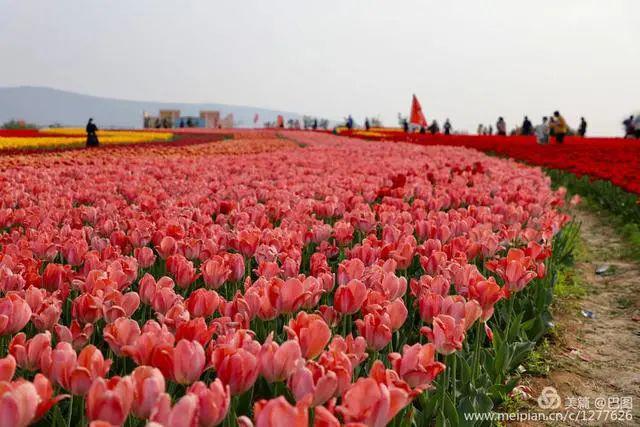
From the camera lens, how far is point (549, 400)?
3961 millimetres

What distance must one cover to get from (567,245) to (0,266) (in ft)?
17.6

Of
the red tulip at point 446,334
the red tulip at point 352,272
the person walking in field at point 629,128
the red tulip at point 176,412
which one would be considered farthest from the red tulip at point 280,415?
the person walking in field at point 629,128

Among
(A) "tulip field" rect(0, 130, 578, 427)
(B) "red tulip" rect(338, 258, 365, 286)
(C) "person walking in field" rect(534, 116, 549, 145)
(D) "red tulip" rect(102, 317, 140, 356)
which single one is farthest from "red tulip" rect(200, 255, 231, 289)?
(C) "person walking in field" rect(534, 116, 549, 145)

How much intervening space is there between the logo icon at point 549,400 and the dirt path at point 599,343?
0.05 meters

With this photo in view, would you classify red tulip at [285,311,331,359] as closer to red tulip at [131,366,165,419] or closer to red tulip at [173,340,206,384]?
red tulip at [173,340,206,384]

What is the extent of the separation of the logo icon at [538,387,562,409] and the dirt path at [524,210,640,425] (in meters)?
0.05

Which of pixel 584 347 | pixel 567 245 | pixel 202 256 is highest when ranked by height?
pixel 202 256

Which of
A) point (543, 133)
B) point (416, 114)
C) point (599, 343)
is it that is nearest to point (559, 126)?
point (543, 133)

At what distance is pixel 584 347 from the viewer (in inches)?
193

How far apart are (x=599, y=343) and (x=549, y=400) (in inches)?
51.2

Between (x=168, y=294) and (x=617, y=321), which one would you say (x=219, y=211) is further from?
(x=617, y=321)

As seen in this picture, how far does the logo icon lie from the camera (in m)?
3.77

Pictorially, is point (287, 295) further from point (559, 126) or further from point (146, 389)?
point (559, 126)

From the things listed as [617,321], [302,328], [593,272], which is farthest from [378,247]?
[593,272]
